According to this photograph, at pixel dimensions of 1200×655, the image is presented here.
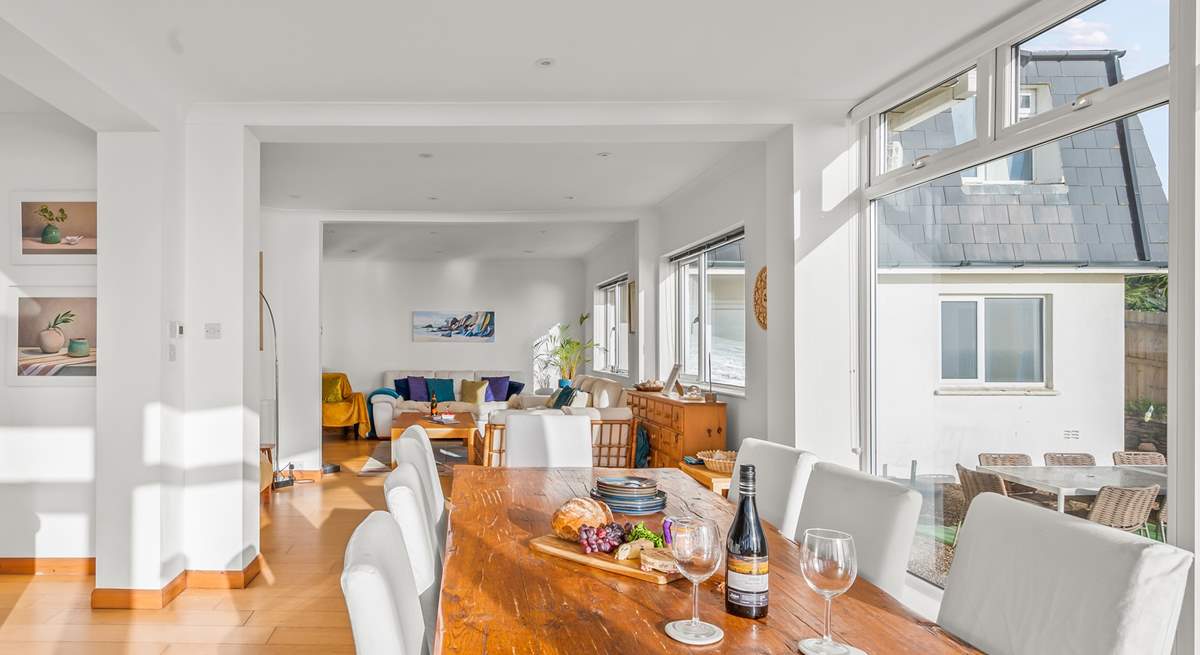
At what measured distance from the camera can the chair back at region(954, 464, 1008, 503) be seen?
2965 millimetres

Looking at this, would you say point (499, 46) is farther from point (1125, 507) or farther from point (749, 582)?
point (1125, 507)

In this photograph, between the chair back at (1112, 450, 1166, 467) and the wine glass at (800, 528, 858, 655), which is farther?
the chair back at (1112, 450, 1166, 467)

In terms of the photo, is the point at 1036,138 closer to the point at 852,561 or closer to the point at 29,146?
the point at 852,561

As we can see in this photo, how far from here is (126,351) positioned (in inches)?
142

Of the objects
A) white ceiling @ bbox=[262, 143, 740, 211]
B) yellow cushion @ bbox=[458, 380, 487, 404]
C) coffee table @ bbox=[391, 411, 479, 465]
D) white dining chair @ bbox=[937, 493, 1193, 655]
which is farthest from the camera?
yellow cushion @ bbox=[458, 380, 487, 404]

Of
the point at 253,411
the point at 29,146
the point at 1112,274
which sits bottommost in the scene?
the point at 253,411

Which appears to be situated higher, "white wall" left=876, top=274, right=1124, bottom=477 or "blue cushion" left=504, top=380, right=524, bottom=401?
"white wall" left=876, top=274, right=1124, bottom=477

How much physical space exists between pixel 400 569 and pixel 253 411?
3.34 metres

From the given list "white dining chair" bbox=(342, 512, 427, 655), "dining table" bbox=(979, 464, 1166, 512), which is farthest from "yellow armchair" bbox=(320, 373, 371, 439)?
"white dining chair" bbox=(342, 512, 427, 655)

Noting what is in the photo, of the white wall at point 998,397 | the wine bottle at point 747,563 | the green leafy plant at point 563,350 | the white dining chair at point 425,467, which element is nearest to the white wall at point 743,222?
the white wall at point 998,397

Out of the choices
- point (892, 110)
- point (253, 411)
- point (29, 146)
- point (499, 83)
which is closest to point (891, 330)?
point (892, 110)

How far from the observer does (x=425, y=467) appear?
268 cm

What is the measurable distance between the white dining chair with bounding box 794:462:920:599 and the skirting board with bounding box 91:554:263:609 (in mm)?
3090

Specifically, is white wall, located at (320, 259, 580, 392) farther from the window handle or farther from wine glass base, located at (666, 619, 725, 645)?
wine glass base, located at (666, 619, 725, 645)
